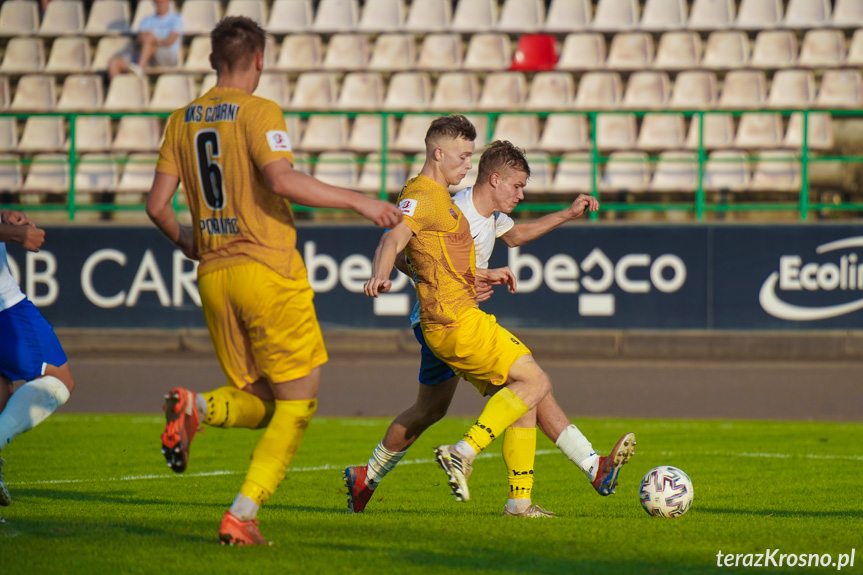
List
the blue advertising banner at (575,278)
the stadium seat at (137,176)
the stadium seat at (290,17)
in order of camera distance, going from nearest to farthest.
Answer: the blue advertising banner at (575,278)
the stadium seat at (137,176)
the stadium seat at (290,17)

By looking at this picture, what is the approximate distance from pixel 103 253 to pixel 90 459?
25.5 ft

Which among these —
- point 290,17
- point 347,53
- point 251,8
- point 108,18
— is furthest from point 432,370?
point 108,18

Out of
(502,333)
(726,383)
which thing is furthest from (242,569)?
(726,383)

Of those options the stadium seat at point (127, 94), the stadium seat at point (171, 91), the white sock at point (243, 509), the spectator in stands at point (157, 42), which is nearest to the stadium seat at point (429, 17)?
the stadium seat at point (171, 91)

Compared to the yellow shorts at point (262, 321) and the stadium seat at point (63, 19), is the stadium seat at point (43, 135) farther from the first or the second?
the yellow shorts at point (262, 321)

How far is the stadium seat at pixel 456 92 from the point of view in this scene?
17.6m

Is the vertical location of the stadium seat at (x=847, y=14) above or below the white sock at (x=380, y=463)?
above

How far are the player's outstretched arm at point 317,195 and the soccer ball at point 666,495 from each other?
233 cm

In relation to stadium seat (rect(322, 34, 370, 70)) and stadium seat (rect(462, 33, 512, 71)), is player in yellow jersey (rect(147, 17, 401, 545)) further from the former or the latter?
stadium seat (rect(322, 34, 370, 70))

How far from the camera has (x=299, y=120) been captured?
18078mm

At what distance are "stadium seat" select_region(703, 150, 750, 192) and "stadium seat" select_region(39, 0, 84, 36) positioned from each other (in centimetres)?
1086

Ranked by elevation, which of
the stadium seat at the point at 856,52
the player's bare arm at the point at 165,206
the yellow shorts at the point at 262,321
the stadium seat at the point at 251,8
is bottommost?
the yellow shorts at the point at 262,321

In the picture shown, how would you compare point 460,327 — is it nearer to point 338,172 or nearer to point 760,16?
point 338,172

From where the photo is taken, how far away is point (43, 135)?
1806 cm
